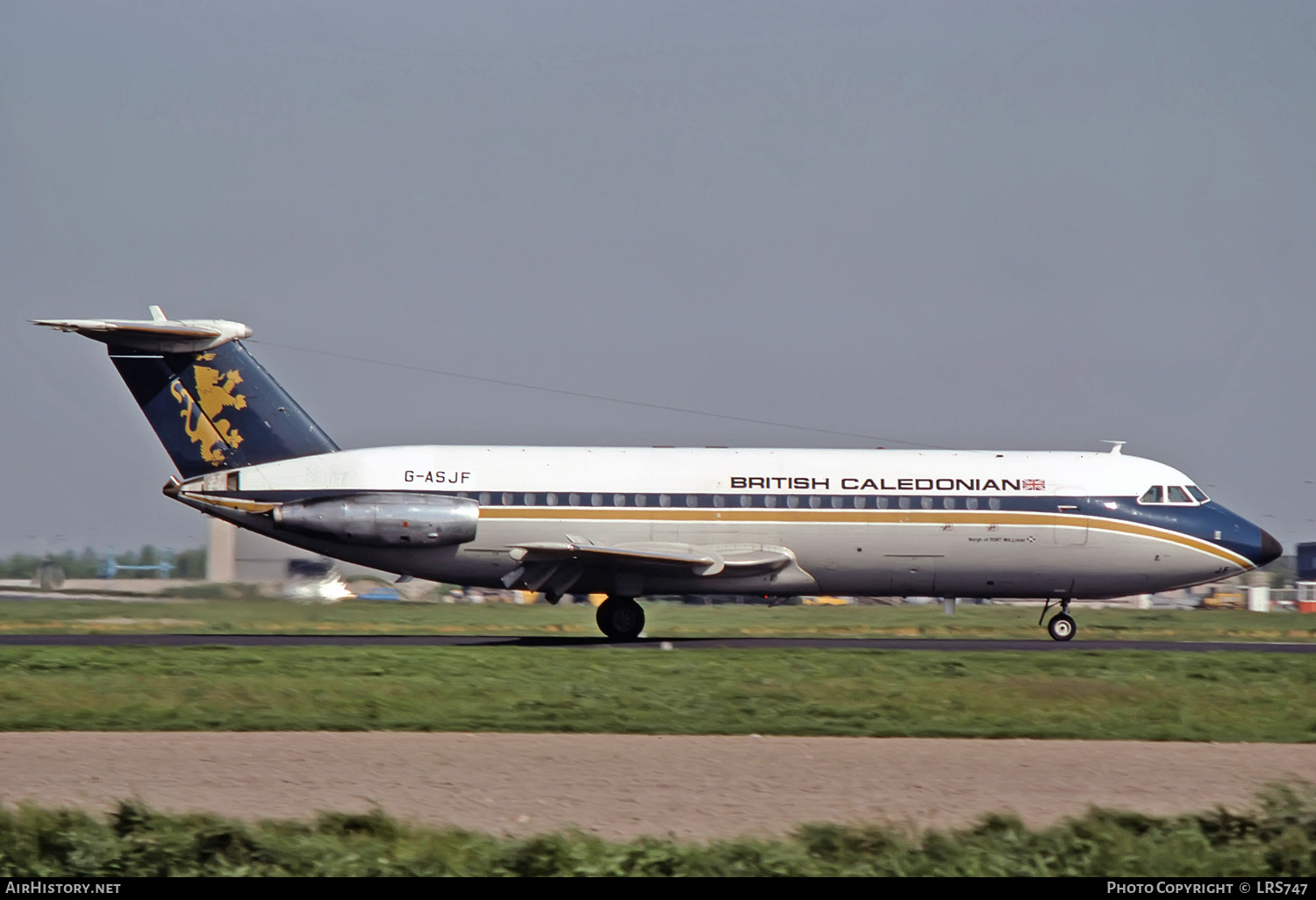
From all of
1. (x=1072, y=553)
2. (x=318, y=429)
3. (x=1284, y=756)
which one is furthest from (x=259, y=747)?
(x=1072, y=553)

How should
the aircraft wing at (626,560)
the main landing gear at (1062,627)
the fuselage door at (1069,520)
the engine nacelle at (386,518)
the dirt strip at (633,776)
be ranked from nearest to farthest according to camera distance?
1. the dirt strip at (633,776)
2. the aircraft wing at (626,560)
3. the engine nacelle at (386,518)
4. the fuselage door at (1069,520)
5. the main landing gear at (1062,627)

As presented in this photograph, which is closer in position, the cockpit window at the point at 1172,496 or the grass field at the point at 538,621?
the cockpit window at the point at 1172,496

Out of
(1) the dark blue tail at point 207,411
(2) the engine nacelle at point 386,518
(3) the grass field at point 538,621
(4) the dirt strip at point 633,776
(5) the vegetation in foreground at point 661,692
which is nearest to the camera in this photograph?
(4) the dirt strip at point 633,776

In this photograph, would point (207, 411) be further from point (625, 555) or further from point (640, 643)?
point (640, 643)

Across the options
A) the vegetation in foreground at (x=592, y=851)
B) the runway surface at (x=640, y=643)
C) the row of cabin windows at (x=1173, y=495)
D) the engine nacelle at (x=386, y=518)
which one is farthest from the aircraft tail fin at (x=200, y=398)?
the vegetation in foreground at (x=592, y=851)

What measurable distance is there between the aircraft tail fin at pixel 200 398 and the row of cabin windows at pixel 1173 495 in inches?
756

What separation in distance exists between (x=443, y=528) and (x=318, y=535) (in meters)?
2.72

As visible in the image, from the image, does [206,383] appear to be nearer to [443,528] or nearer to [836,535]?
[443,528]

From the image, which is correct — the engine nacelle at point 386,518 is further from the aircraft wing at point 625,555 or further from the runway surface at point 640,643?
the runway surface at point 640,643

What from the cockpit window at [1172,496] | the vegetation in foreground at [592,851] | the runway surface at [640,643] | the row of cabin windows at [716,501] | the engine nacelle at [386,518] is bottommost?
the vegetation in foreground at [592,851]

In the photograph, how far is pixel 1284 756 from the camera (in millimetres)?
16828

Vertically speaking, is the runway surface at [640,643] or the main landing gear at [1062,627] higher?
the main landing gear at [1062,627]

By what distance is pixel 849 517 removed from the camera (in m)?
31.6

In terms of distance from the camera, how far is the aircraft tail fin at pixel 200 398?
3128 cm
